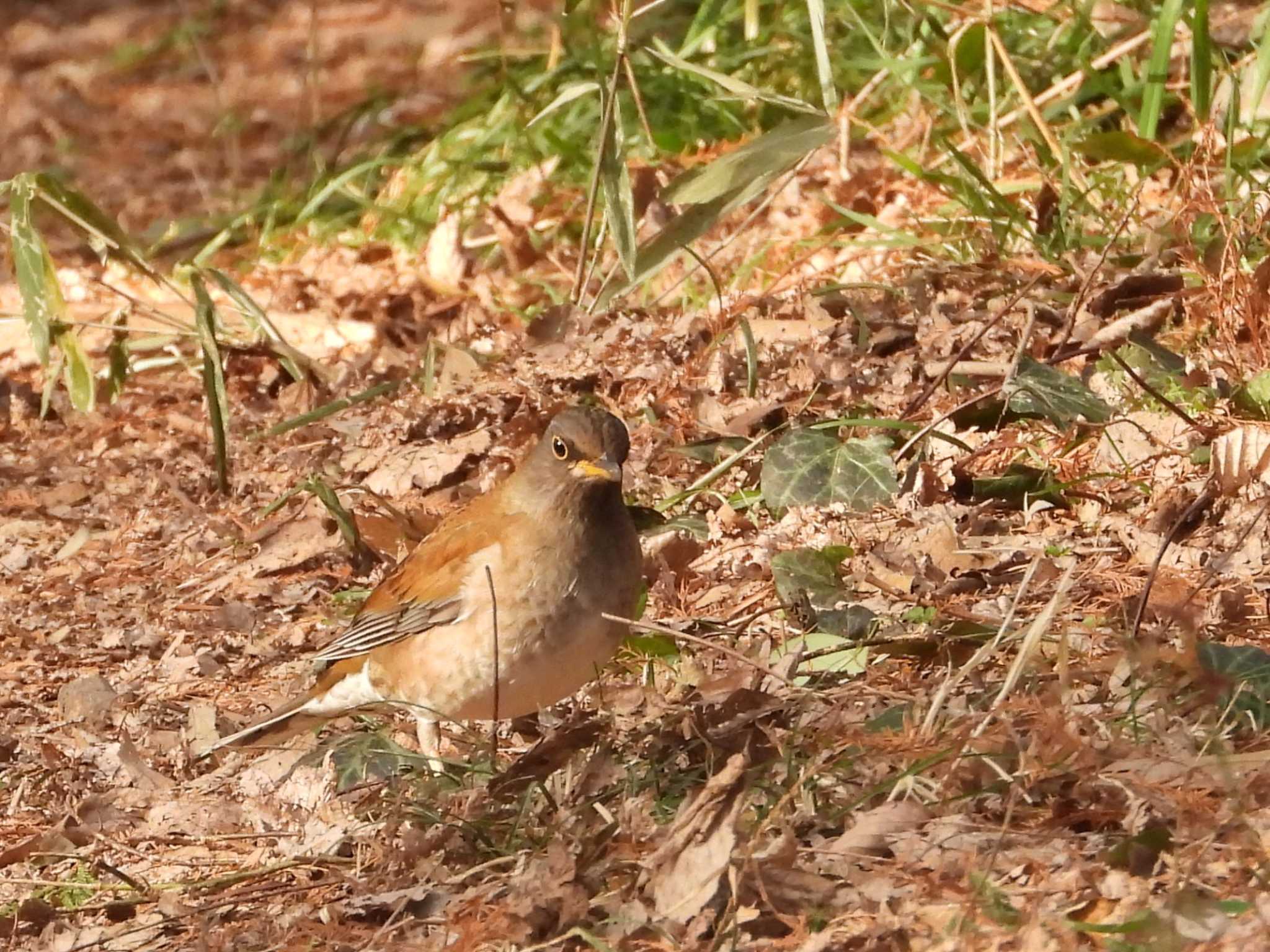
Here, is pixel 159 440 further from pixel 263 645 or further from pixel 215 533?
pixel 263 645

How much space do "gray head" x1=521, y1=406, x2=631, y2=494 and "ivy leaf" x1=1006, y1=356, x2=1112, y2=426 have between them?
131 cm

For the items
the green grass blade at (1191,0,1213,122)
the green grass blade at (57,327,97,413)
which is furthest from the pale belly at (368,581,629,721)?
the green grass blade at (1191,0,1213,122)

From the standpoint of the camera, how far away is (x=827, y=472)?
5.68 meters

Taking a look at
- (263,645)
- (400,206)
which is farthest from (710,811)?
(400,206)

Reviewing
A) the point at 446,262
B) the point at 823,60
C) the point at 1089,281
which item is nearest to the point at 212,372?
the point at 823,60

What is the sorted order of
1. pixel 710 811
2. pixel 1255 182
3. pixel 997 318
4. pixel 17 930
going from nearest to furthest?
pixel 710 811 → pixel 17 930 → pixel 997 318 → pixel 1255 182

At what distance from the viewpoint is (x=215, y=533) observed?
6.82 metres

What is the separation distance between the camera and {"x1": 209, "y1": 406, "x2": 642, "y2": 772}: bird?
4773 millimetres

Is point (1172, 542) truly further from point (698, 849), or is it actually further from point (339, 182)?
point (339, 182)

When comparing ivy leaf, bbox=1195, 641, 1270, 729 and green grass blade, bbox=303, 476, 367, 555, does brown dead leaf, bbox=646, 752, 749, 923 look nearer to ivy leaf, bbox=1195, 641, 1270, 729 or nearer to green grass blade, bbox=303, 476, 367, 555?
ivy leaf, bbox=1195, 641, 1270, 729

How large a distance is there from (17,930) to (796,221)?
4.98 meters

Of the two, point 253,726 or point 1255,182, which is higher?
point 1255,182

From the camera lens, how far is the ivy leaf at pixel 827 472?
558 centimetres

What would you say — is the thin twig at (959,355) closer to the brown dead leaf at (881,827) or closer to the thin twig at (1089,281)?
the thin twig at (1089,281)
